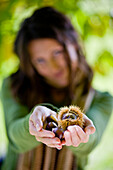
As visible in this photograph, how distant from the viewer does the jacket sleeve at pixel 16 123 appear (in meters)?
0.59

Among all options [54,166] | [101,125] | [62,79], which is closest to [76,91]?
[62,79]

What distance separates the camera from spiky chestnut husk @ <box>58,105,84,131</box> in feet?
1.45

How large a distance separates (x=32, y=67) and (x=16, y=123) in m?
0.25

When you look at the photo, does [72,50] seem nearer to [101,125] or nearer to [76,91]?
[76,91]

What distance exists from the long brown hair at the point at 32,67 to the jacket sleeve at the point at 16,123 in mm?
34

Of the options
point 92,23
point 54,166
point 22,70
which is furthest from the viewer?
point 22,70

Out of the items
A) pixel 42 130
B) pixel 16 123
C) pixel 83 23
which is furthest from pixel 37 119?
pixel 83 23

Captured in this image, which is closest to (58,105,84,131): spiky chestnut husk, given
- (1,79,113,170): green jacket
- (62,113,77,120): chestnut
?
(62,113,77,120): chestnut

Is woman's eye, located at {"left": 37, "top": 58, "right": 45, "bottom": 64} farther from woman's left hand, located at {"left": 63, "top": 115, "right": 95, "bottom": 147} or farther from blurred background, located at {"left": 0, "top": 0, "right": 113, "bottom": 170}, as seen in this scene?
woman's left hand, located at {"left": 63, "top": 115, "right": 95, "bottom": 147}

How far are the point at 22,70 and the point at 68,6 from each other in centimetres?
29

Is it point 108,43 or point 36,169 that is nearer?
point 36,169

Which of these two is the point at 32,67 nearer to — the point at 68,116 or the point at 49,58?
the point at 49,58

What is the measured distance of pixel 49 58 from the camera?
786 millimetres

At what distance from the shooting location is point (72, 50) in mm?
843
